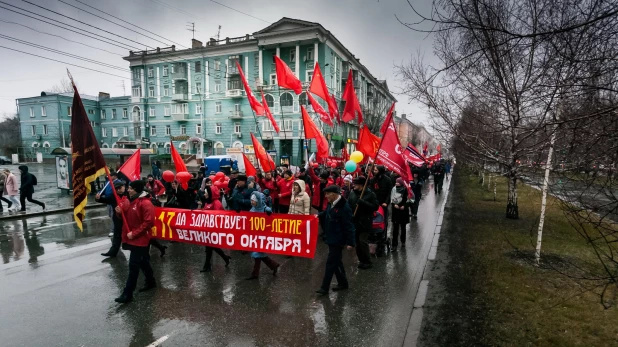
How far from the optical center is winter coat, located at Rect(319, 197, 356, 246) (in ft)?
17.9

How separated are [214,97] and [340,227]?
4639 centimetres

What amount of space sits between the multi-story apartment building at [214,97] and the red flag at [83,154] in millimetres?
33744

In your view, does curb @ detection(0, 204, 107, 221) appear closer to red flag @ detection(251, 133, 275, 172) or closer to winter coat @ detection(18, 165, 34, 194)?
winter coat @ detection(18, 165, 34, 194)

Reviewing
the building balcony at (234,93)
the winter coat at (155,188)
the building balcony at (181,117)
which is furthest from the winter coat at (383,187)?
the building balcony at (181,117)

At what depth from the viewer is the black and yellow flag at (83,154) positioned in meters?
5.63

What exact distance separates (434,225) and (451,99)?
413 centimetres

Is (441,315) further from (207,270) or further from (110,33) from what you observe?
(110,33)

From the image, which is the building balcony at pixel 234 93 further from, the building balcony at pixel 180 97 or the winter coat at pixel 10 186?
the winter coat at pixel 10 186

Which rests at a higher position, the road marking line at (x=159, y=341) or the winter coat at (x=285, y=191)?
the winter coat at (x=285, y=191)

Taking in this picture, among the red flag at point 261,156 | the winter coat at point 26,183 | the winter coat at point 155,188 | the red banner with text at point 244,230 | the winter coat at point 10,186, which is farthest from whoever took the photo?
the winter coat at point 26,183

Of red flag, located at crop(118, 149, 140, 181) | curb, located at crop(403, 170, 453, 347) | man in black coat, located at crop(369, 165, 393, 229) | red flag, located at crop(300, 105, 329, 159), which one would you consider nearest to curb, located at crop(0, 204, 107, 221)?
red flag, located at crop(118, 149, 140, 181)

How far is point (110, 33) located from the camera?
13.5 m

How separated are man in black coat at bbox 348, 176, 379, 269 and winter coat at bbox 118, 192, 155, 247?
3.68m

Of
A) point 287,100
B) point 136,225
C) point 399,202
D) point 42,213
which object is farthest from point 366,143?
point 287,100
